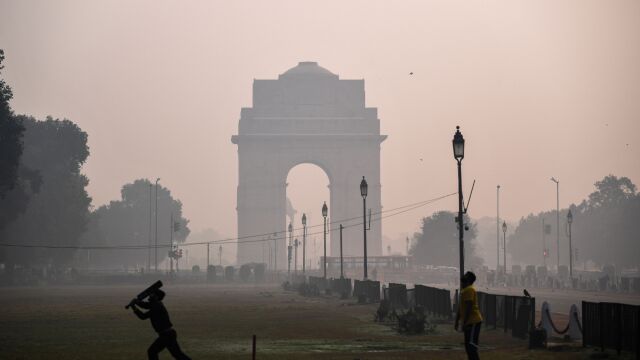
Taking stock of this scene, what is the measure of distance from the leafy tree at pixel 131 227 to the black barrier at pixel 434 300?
94735 millimetres

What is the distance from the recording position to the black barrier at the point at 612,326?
73.3ft

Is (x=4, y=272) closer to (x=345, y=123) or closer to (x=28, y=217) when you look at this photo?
(x=28, y=217)

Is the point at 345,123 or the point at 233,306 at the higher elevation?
the point at 345,123

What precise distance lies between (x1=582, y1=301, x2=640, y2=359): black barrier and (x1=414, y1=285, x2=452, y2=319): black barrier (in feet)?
37.2

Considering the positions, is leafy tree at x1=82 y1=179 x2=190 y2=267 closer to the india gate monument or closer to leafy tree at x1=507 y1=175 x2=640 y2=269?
the india gate monument

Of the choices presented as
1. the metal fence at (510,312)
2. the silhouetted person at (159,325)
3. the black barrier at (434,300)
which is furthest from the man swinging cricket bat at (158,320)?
the black barrier at (434,300)

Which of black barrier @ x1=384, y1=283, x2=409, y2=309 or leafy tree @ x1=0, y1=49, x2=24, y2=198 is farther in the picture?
leafy tree @ x1=0, y1=49, x2=24, y2=198

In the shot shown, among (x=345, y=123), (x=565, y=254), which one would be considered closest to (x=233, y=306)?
(x=345, y=123)

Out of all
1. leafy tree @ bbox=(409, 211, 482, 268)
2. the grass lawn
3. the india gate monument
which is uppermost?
the india gate monument

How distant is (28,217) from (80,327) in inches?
2339

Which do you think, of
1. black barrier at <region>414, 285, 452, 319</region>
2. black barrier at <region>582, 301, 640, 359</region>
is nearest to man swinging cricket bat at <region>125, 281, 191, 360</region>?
black barrier at <region>582, 301, 640, 359</region>

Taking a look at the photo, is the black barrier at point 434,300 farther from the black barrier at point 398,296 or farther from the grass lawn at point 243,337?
the grass lawn at point 243,337

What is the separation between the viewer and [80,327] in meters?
35.3

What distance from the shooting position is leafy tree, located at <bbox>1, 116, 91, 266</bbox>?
9388 centimetres
